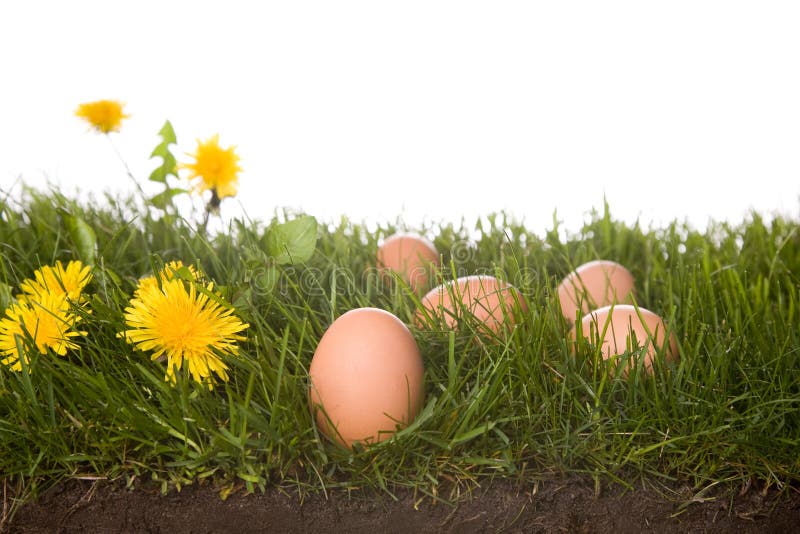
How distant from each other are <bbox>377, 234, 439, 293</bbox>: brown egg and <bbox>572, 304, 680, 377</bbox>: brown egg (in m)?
0.36

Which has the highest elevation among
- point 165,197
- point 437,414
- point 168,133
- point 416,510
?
point 168,133

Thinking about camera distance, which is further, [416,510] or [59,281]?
[59,281]

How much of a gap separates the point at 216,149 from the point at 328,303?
406 millimetres

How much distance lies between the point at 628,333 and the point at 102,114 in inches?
39.7

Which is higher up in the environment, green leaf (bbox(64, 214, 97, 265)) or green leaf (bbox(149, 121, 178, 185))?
green leaf (bbox(149, 121, 178, 185))

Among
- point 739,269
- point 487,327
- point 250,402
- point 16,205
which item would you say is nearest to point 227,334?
point 250,402

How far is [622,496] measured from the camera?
0.98m

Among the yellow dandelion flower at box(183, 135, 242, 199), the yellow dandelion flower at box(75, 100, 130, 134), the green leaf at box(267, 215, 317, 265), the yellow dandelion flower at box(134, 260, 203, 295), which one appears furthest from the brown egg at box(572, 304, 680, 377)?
the yellow dandelion flower at box(75, 100, 130, 134)

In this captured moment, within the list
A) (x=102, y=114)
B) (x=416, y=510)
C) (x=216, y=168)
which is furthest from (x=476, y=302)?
(x=102, y=114)

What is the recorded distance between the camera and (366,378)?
3.02 feet

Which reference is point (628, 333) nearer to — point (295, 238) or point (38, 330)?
point (295, 238)

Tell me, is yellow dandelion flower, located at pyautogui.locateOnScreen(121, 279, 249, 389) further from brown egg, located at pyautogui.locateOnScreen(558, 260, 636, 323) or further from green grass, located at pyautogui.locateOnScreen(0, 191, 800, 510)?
brown egg, located at pyautogui.locateOnScreen(558, 260, 636, 323)

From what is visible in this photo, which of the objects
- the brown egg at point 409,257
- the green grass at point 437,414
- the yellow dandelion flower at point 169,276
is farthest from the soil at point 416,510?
the brown egg at point 409,257

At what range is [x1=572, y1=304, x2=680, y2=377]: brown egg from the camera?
3.39 ft
